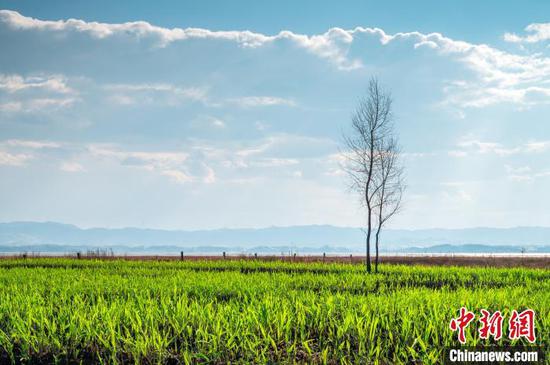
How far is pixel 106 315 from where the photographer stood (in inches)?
379

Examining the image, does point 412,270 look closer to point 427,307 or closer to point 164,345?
point 427,307

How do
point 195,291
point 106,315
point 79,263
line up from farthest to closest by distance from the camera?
point 79,263
point 195,291
point 106,315

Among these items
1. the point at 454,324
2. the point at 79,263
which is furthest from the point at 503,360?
the point at 79,263

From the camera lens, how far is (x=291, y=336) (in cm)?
864

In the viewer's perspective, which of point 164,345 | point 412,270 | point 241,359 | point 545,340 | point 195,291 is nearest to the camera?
point 241,359

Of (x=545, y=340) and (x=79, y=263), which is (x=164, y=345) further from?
(x=79, y=263)

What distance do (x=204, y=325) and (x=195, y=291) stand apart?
25.6 ft

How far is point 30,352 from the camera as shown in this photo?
8250mm

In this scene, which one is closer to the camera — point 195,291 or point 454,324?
point 454,324

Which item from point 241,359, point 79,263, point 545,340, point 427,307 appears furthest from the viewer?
point 79,263

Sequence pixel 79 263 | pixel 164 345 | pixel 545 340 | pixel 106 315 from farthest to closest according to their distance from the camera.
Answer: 1. pixel 79 263
2. pixel 106 315
3. pixel 545 340
4. pixel 164 345

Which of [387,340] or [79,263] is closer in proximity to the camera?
[387,340]

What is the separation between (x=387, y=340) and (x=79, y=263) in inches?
1281

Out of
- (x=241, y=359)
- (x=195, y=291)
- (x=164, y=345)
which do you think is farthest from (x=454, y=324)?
(x=195, y=291)
